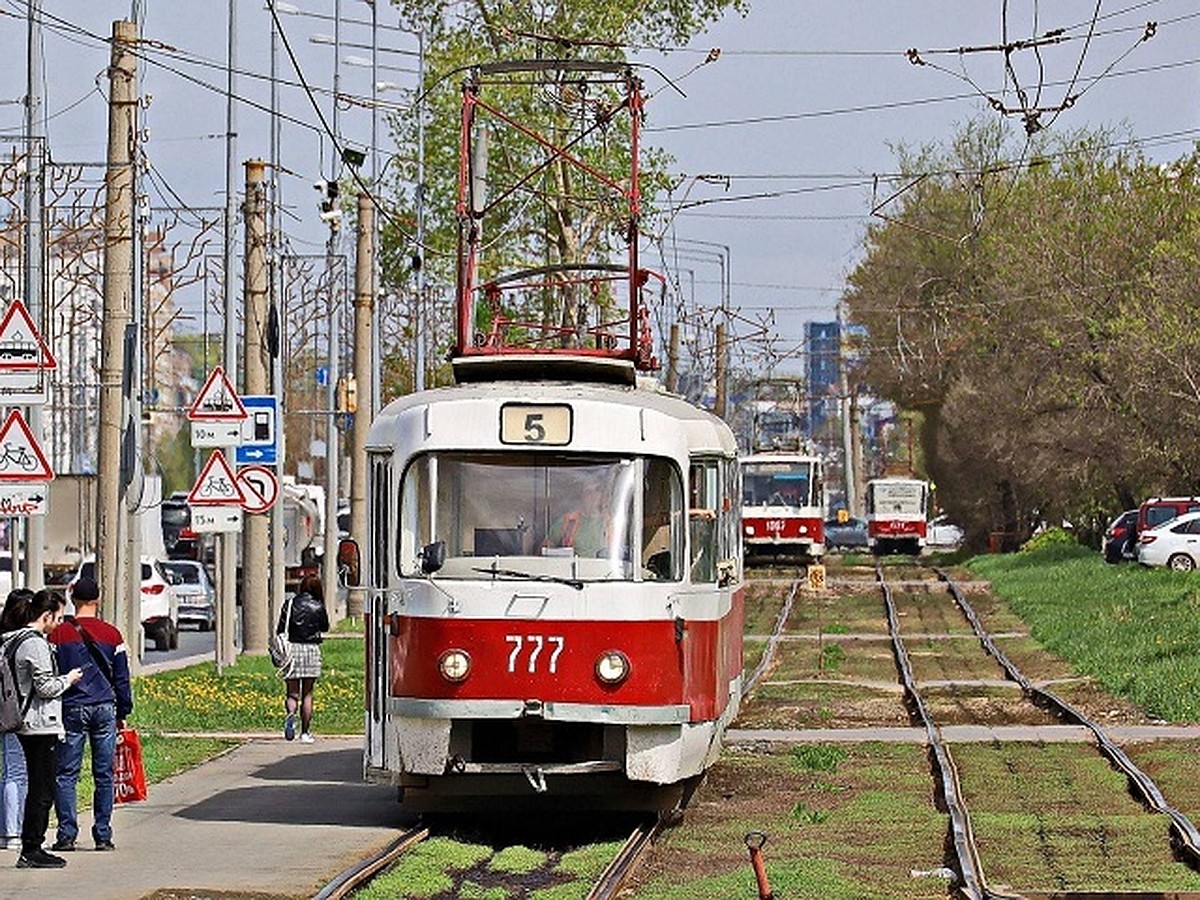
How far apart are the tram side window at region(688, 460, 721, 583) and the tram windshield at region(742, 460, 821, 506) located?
45776 mm

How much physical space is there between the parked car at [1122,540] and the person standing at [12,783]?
49.9 meters

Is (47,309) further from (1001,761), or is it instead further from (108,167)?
(1001,761)

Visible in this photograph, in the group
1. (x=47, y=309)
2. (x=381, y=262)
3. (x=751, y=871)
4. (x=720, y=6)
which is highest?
(x=720, y=6)

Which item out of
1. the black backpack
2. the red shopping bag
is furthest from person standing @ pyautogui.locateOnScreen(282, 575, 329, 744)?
the black backpack

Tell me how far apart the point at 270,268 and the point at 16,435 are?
1998 cm

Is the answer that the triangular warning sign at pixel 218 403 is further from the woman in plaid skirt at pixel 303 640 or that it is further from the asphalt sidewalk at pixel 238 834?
the asphalt sidewalk at pixel 238 834

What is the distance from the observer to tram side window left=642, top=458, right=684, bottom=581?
16.7 m

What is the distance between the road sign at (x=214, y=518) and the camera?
2777 cm

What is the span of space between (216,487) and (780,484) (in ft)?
124

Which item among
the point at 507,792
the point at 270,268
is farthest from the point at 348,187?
the point at 507,792

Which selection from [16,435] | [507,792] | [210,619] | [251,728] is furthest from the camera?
[210,619]

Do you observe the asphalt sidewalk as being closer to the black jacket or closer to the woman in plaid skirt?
the woman in plaid skirt

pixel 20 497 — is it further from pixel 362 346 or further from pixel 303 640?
pixel 362 346

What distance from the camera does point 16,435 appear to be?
19.5 m
